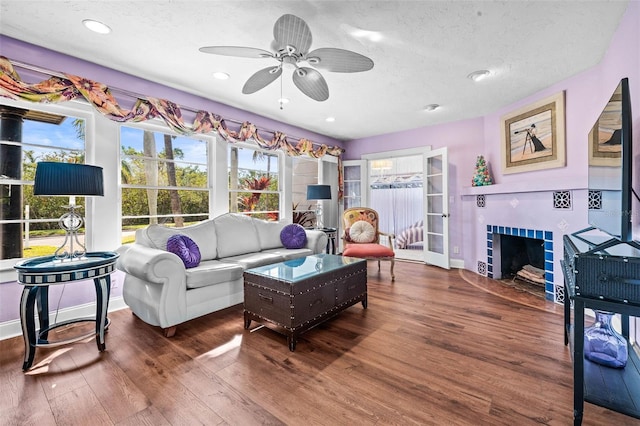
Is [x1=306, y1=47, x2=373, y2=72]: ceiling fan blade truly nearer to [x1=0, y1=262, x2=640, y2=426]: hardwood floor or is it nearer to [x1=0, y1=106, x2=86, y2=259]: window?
[x1=0, y1=262, x2=640, y2=426]: hardwood floor

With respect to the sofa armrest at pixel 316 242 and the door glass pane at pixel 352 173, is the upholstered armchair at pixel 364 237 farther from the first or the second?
the door glass pane at pixel 352 173

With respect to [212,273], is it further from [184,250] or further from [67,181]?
[67,181]

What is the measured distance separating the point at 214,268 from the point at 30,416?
1.48 metres

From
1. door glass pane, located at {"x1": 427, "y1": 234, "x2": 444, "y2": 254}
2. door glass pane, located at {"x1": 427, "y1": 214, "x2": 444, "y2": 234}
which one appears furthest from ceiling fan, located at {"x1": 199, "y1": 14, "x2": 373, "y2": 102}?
door glass pane, located at {"x1": 427, "y1": 234, "x2": 444, "y2": 254}

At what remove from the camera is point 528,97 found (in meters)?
3.70

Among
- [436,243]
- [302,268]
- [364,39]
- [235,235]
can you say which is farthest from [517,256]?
[235,235]

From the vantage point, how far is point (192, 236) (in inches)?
125

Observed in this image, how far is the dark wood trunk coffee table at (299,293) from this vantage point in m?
2.21

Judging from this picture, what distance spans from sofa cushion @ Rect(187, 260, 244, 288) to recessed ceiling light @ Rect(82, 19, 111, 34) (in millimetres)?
2079

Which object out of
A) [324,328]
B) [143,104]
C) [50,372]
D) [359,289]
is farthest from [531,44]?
[50,372]

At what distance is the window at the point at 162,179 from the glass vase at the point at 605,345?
12.9 feet

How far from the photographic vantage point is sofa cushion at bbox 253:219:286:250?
3.90 meters

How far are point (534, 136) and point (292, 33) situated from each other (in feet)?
11.1

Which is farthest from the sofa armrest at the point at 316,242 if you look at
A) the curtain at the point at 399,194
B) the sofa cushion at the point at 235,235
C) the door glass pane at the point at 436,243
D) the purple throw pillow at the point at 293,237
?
the curtain at the point at 399,194
